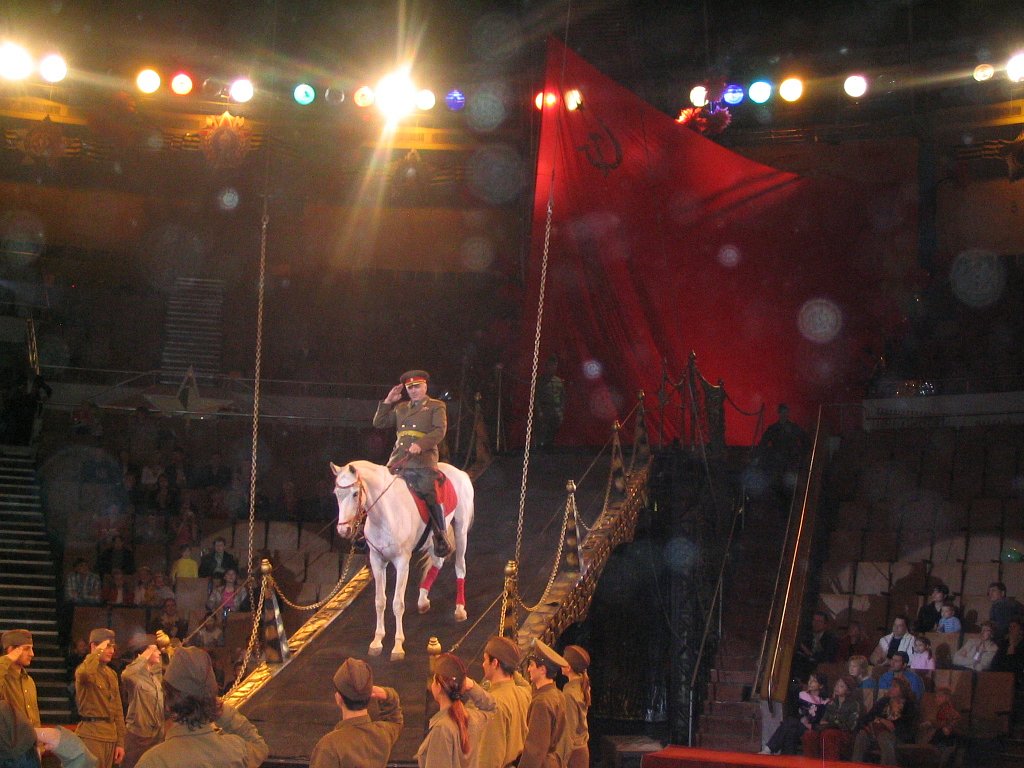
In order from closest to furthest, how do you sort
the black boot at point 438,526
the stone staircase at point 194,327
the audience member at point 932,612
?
the black boot at point 438,526
the audience member at point 932,612
the stone staircase at point 194,327

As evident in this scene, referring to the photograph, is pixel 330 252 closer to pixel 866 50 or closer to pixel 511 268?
pixel 511 268

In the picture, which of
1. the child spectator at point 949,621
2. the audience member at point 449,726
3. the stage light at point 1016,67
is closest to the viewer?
the audience member at point 449,726

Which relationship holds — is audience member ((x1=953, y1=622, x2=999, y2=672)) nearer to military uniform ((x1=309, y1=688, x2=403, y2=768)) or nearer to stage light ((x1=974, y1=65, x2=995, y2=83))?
military uniform ((x1=309, y1=688, x2=403, y2=768))

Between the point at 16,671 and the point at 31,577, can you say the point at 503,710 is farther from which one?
the point at 31,577

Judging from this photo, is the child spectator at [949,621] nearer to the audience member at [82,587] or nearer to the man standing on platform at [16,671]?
the man standing on platform at [16,671]

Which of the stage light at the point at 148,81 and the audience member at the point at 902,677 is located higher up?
the stage light at the point at 148,81

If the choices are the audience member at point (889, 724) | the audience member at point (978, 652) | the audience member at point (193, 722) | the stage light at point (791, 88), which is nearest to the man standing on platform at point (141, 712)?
the audience member at point (193, 722)

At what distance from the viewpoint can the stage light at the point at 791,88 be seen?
66.4ft

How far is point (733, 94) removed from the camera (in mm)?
20344

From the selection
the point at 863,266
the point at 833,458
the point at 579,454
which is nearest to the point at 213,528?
the point at 579,454

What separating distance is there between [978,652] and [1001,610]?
594mm

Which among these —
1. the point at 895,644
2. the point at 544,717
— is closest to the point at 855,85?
the point at 895,644

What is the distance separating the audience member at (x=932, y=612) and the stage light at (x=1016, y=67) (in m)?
9.29

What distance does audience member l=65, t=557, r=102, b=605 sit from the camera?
14500mm
